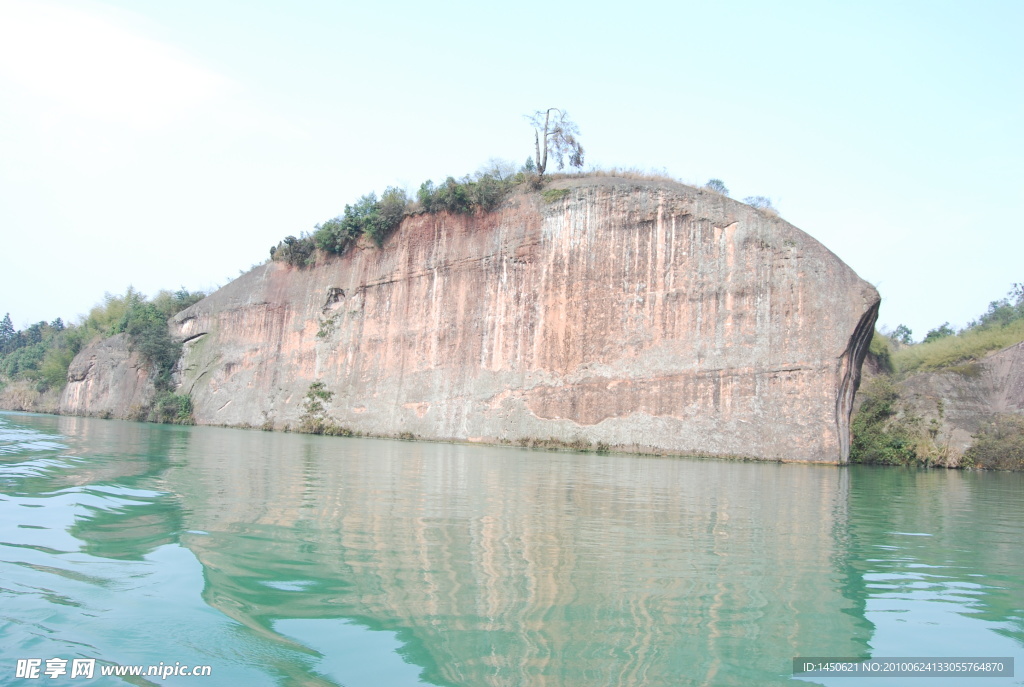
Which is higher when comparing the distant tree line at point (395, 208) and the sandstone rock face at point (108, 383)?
the distant tree line at point (395, 208)

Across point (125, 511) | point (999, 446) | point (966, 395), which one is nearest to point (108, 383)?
point (125, 511)

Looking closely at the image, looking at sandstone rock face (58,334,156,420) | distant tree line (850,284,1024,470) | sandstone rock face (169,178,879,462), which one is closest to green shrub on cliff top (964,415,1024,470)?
distant tree line (850,284,1024,470)

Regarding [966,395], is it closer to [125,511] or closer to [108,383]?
[125,511]

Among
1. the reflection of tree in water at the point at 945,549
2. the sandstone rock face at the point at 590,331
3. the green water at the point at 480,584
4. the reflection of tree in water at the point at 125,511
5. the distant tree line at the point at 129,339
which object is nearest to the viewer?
the green water at the point at 480,584

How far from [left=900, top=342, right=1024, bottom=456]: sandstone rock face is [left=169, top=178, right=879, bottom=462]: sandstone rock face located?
2.98 m

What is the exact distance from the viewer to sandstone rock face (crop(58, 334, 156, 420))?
43.6 meters

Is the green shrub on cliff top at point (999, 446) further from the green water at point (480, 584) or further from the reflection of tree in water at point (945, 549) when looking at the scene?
the green water at point (480, 584)

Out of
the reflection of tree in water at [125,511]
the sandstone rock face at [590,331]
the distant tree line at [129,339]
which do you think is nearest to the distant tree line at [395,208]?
the sandstone rock face at [590,331]

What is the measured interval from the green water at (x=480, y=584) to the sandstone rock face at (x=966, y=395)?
1520 centimetres

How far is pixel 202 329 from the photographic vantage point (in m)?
43.6

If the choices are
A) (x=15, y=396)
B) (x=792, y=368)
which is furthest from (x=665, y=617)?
(x=15, y=396)

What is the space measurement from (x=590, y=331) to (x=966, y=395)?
41.5 feet

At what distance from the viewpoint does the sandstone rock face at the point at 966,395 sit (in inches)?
927

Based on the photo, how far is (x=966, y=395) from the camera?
25188 millimetres
